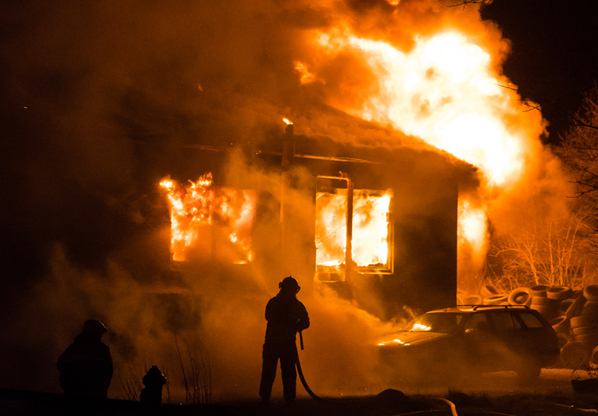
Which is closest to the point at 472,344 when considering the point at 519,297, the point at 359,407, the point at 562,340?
the point at 359,407

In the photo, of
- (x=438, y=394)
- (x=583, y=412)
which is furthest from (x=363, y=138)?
(x=583, y=412)

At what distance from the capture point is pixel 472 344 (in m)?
10.2

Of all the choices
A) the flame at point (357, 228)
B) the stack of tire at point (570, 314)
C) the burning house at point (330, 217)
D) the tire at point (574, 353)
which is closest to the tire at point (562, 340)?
the stack of tire at point (570, 314)

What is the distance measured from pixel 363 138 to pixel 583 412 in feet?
26.9

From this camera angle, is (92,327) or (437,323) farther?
(437,323)

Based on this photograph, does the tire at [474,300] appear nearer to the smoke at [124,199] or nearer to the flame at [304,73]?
the smoke at [124,199]

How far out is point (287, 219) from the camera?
12.5 meters

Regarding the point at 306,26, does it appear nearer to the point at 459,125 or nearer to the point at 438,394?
the point at 459,125

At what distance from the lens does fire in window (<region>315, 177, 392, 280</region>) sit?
13289mm

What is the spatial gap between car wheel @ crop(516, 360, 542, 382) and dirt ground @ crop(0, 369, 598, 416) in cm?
140

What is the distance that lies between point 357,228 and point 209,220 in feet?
12.4

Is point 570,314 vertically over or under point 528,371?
over

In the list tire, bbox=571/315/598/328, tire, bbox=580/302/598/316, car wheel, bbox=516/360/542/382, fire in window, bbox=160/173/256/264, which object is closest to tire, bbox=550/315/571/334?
tire, bbox=580/302/598/316

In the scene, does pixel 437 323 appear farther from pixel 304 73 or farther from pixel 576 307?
pixel 304 73
